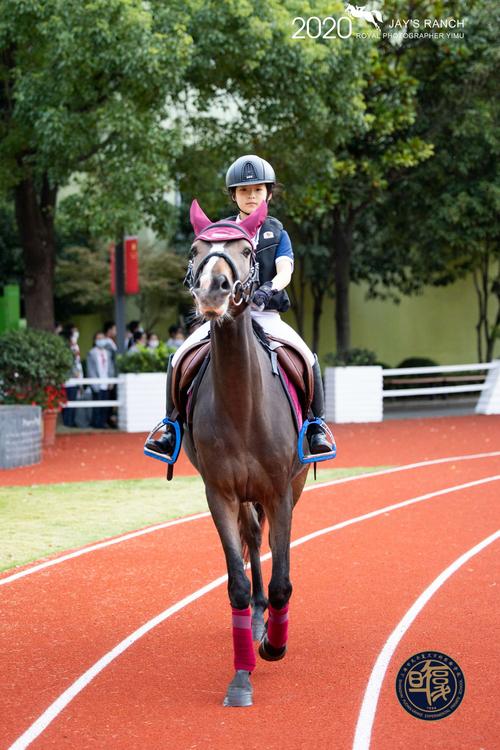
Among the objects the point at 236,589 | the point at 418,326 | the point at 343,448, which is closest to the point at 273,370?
the point at 236,589

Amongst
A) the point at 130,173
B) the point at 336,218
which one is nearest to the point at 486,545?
the point at 130,173

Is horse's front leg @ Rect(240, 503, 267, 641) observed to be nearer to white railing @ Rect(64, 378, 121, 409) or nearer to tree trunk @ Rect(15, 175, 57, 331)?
white railing @ Rect(64, 378, 121, 409)

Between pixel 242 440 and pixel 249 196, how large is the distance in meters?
1.80

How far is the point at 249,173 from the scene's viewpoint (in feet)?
23.4

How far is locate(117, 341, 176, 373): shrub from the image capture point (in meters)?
22.8

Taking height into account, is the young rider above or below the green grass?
above

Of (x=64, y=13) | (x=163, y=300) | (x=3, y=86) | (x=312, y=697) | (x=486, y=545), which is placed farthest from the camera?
(x=163, y=300)

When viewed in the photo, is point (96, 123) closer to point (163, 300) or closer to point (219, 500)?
point (219, 500)

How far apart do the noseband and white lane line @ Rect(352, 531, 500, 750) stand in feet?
8.00

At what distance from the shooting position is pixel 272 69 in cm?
1970

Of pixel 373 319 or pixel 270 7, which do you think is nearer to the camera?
pixel 270 7

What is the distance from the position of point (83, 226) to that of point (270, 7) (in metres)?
5.26

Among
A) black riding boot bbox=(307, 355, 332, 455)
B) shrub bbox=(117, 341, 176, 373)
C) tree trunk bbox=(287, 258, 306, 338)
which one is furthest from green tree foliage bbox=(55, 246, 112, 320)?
black riding boot bbox=(307, 355, 332, 455)

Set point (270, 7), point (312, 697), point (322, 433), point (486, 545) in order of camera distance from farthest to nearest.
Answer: point (270, 7)
point (486, 545)
point (322, 433)
point (312, 697)
